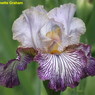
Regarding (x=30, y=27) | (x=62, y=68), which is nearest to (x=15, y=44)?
(x=30, y=27)

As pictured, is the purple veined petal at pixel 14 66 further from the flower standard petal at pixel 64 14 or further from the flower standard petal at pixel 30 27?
the flower standard petal at pixel 64 14

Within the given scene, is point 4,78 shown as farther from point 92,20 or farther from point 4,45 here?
point 92,20

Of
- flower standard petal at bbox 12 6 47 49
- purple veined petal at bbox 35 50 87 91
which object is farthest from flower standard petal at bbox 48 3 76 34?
purple veined petal at bbox 35 50 87 91

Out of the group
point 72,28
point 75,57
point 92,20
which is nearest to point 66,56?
point 75,57

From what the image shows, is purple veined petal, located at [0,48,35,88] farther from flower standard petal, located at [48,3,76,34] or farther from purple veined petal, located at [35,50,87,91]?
flower standard petal, located at [48,3,76,34]

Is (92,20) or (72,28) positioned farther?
(92,20)
